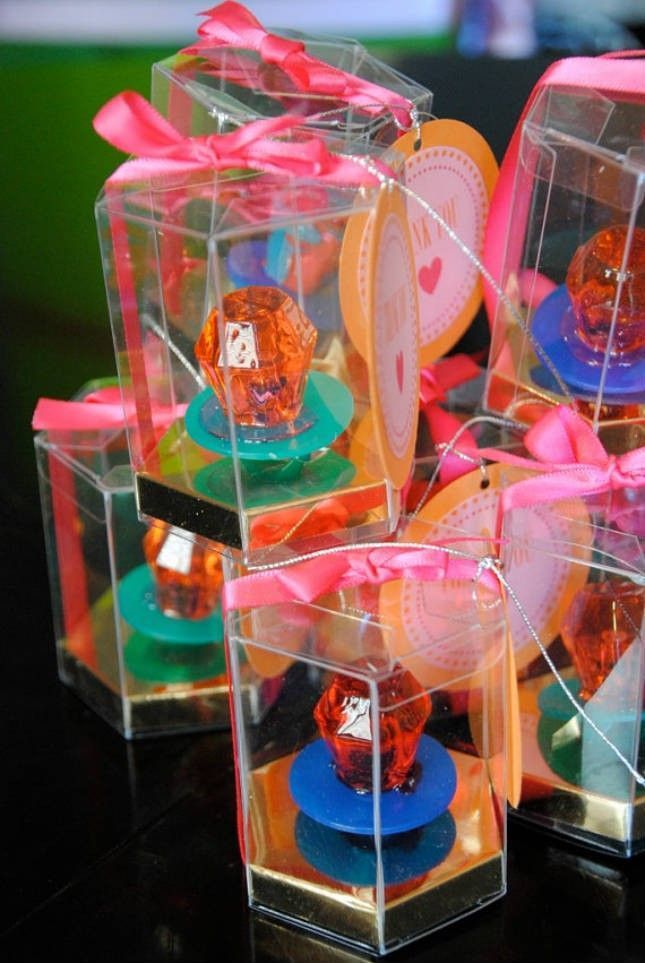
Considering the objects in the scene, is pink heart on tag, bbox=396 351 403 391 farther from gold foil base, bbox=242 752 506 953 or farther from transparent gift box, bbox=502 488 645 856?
gold foil base, bbox=242 752 506 953

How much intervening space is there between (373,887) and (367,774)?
7 centimetres

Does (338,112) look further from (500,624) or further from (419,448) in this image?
(500,624)

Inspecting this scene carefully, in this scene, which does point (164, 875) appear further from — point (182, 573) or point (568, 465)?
point (568, 465)

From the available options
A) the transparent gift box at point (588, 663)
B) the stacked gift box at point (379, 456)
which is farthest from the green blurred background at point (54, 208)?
the transparent gift box at point (588, 663)

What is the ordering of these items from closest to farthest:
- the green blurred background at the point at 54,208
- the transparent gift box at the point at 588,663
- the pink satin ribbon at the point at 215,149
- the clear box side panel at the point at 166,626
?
1. the pink satin ribbon at the point at 215,149
2. the transparent gift box at the point at 588,663
3. the clear box side panel at the point at 166,626
4. the green blurred background at the point at 54,208

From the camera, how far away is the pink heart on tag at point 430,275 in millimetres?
946

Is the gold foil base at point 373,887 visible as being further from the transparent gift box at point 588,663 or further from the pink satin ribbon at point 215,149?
the pink satin ribbon at point 215,149

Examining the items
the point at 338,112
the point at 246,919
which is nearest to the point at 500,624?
the point at 246,919

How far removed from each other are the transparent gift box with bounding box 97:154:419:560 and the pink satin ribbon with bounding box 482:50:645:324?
0.16 m

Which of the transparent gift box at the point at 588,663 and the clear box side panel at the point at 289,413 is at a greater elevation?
the clear box side panel at the point at 289,413

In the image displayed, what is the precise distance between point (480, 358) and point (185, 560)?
34 cm

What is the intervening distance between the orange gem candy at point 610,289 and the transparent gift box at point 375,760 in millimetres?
209

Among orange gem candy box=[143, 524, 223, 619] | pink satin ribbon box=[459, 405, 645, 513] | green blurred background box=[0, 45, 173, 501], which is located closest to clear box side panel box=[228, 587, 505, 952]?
pink satin ribbon box=[459, 405, 645, 513]

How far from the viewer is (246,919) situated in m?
0.81
